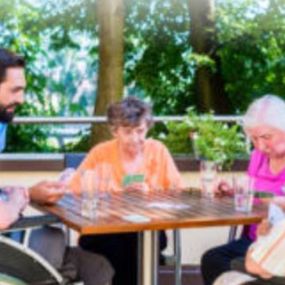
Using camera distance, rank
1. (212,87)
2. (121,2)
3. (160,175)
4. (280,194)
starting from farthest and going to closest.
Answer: (212,87)
(121,2)
(160,175)
(280,194)

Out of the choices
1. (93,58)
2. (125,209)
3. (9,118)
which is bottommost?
(125,209)

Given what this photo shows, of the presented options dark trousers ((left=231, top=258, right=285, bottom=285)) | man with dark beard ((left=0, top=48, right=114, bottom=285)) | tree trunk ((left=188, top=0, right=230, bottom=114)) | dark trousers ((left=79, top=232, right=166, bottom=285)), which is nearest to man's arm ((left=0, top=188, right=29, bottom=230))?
man with dark beard ((left=0, top=48, right=114, bottom=285))

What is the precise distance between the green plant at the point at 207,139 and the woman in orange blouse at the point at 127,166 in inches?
35.4

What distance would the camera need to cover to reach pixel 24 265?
288 cm

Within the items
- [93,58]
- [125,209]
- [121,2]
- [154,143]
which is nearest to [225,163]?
[154,143]

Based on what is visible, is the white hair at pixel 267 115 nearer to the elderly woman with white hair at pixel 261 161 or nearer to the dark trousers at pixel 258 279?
the elderly woman with white hair at pixel 261 161

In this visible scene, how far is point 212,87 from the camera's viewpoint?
9.41m

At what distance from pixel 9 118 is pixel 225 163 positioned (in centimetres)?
214

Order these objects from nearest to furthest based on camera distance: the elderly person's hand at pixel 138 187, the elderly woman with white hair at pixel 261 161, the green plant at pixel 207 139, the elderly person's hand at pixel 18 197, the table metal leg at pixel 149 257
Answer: the elderly person's hand at pixel 18 197 → the table metal leg at pixel 149 257 → the elderly woman with white hair at pixel 261 161 → the elderly person's hand at pixel 138 187 → the green plant at pixel 207 139

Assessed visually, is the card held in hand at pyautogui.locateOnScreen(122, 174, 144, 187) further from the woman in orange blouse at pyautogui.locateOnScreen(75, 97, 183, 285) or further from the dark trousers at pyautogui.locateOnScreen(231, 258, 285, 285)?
the dark trousers at pyautogui.locateOnScreen(231, 258, 285, 285)

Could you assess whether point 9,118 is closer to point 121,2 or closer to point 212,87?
point 121,2

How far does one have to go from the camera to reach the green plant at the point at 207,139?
5036 millimetres

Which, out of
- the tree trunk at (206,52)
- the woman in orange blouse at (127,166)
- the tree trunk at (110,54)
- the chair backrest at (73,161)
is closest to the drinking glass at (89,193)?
the woman in orange blouse at (127,166)

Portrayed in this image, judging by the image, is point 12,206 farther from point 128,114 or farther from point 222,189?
point 128,114
